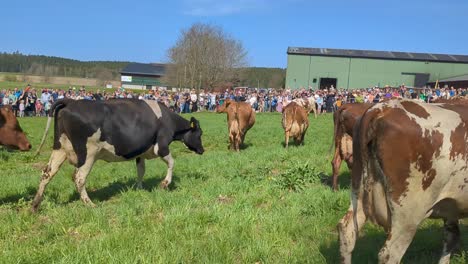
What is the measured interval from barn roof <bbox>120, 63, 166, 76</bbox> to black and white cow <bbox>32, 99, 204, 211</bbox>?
3794 inches

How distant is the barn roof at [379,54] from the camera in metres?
53.7

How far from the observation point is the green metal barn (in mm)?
52938

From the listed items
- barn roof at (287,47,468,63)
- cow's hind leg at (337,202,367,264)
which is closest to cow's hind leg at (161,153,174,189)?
cow's hind leg at (337,202,367,264)

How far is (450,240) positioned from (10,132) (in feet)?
20.7

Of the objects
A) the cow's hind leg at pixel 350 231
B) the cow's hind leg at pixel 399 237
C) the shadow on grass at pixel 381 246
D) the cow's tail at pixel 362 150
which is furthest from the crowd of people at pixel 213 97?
the cow's hind leg at pixel 399 237

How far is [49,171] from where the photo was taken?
6.96 metres

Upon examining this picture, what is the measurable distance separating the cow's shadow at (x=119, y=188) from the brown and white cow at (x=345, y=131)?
2964 millimetres

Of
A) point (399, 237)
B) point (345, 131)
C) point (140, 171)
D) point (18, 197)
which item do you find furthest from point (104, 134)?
point (399, 237)

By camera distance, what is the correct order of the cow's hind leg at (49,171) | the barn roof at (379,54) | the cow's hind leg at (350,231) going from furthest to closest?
the barn roof at (379,54) → the cow's hind leg at (49,171) → the cow's hind leg at (350,231)

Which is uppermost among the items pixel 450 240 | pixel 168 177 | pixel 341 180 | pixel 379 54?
pixel 379 54

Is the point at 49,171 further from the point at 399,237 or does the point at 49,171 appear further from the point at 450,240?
the point at 450,240

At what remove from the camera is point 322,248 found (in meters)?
4.82

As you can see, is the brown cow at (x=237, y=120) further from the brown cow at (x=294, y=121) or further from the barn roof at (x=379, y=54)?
the barn roof at (x=379, y=54)

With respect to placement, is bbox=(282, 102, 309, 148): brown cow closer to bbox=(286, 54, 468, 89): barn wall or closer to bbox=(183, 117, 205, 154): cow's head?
bbox=(183, 117, 205, 154): cow's head
